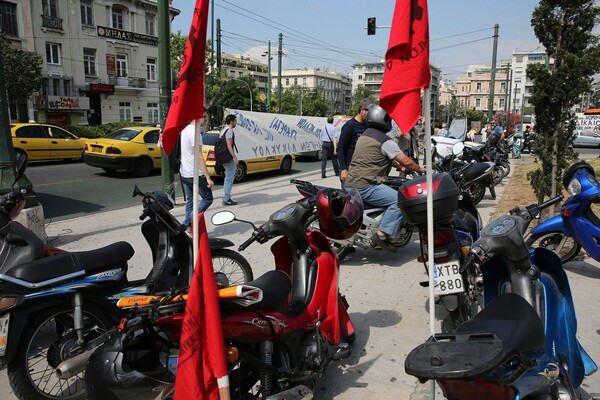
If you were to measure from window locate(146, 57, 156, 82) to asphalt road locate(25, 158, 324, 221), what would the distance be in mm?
29559

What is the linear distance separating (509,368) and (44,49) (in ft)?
135

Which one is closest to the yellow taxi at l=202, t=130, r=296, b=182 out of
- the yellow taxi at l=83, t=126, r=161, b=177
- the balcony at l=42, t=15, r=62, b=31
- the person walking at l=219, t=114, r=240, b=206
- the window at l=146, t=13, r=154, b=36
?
the yellow taxi at l=83, t=126, r=161, b=177

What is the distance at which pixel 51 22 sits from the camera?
1405 inches

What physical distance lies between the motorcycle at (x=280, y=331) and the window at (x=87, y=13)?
42.2 metres

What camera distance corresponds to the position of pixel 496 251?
270 cm

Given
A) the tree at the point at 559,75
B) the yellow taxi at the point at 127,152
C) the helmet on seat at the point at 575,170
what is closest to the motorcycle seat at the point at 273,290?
the helmet on seat at the point at 575,170

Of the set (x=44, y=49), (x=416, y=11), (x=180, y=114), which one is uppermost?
(x=44, y=49)

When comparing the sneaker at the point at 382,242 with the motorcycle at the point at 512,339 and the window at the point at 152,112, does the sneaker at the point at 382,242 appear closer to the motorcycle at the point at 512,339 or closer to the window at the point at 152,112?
the motorcycle at the point at 512,339

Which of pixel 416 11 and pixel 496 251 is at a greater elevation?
pixel 416 11

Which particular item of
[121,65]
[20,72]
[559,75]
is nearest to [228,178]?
[559,75]

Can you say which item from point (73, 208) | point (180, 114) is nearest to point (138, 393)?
point (180, 114)

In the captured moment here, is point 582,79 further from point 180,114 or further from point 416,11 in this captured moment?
point 180,114

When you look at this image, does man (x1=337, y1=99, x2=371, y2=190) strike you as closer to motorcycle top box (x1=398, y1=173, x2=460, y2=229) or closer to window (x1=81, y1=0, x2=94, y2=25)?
motorcycle top box (x1=398, y1=173, x2=460, y2=229)

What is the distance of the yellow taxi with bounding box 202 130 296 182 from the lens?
12.4 metres
